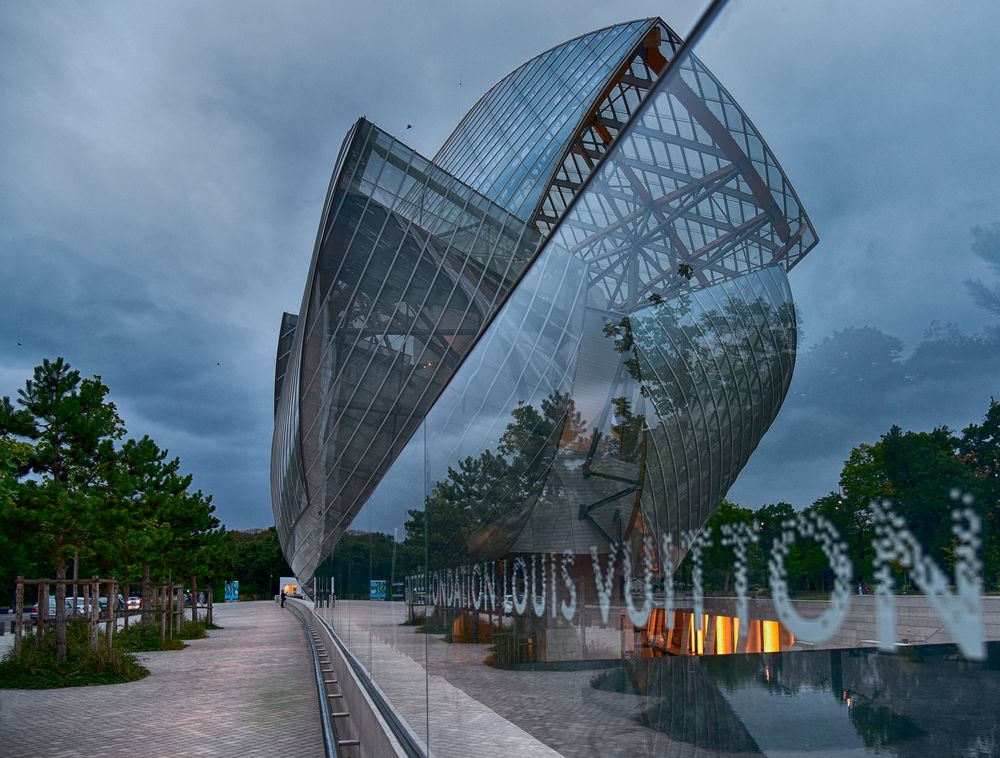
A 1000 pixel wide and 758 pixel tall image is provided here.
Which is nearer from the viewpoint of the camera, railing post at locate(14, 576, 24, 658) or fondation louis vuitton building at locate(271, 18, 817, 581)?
fondation louis vuitton building at locate(271, 18, 817, 581)

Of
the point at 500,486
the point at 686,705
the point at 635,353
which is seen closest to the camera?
the point at 686,705

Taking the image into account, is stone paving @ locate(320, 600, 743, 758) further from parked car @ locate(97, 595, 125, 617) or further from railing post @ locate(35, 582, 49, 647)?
parked car @ locate(97, 595, 125, 617)

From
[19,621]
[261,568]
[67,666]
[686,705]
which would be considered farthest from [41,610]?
[261,568]

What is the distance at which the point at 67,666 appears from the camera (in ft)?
52.4

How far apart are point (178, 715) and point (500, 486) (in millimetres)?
9902

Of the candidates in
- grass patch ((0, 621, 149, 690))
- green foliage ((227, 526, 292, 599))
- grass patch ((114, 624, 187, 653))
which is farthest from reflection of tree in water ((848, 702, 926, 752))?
green foliage ((227, 526, 292, 599))

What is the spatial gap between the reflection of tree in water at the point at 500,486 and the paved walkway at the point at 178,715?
533 cm

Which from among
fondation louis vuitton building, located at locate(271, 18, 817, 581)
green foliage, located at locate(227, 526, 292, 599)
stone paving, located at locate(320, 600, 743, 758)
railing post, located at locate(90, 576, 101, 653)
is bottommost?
green foliage, located at locate(227, 526, 292, 599)

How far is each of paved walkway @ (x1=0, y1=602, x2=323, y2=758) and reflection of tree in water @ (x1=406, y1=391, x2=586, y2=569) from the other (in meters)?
5.33

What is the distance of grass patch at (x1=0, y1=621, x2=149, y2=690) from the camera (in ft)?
50.0

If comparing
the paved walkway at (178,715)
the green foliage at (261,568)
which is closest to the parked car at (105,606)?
the paved walkway at (178,715)

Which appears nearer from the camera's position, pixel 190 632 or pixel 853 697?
pixel 853 697

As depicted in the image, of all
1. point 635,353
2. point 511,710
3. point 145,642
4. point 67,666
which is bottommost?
point 145,642

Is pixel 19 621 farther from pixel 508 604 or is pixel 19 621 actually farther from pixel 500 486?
pixel 508 604
